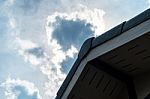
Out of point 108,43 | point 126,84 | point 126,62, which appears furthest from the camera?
point 126,84

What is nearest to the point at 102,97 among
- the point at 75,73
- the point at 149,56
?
the point at 75,73

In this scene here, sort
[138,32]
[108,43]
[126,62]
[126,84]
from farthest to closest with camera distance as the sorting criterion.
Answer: [126,84], [126,62], [108,43], [138,32]

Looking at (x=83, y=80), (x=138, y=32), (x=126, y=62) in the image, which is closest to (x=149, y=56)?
(x=126, y=62)

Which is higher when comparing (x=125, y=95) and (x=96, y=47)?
(x=96, y=47)

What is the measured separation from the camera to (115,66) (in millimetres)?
6969

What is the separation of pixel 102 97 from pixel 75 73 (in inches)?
35.5

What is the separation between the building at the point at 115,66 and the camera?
6055mm

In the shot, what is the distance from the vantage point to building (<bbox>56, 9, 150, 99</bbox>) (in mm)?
6055

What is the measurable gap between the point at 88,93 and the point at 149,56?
1471 mm

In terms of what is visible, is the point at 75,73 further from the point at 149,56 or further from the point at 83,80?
the point at 149,56

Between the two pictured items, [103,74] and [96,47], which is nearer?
[96,47]

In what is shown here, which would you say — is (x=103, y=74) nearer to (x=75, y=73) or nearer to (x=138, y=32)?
(x=75, y=73)

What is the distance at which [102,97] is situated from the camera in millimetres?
7340

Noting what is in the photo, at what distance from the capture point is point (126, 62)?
22.3 feet
